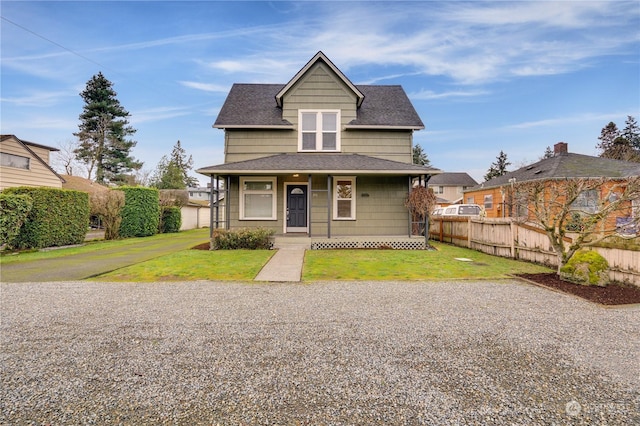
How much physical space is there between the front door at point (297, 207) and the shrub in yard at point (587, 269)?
984 cm

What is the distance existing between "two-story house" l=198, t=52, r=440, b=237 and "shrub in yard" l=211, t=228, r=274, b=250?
1434 mm

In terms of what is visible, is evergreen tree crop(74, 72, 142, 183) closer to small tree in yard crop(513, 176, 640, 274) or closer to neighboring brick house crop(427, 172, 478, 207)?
small tree in yard crop(513, 176, 640, 274)

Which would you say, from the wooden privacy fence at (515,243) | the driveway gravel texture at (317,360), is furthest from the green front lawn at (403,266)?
the driveway gravel texture at (317,360)

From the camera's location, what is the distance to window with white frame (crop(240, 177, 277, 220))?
45.4 feet

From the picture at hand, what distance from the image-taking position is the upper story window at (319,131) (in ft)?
47.9

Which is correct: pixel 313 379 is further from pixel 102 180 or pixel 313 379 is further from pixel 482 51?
pixel 102 180

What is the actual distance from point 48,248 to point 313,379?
52.6 feet

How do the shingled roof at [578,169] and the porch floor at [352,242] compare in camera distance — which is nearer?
the porch floor at [352,242]

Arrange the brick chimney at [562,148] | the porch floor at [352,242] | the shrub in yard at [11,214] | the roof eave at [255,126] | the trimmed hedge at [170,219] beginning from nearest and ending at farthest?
the shrub in yard at [11,214], the porch floor at [352,242], the roof eave at [255,126], the brick chimney at [562,148], the trimmed hedge at [170,219]

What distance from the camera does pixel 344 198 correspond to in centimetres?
1400

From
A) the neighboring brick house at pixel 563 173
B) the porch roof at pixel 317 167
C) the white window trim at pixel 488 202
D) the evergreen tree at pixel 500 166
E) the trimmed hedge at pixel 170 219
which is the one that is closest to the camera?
the porch roof at pixel 317 167

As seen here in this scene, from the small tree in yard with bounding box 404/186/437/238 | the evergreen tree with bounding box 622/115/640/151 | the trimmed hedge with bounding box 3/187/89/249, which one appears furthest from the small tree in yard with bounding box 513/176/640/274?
the evergreen tree with bounding box 622/115/640/151

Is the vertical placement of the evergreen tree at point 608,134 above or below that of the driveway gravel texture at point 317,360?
above

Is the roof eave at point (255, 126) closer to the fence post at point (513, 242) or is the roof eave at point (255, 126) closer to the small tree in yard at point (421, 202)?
the small tree in yard at point (421, 202)
